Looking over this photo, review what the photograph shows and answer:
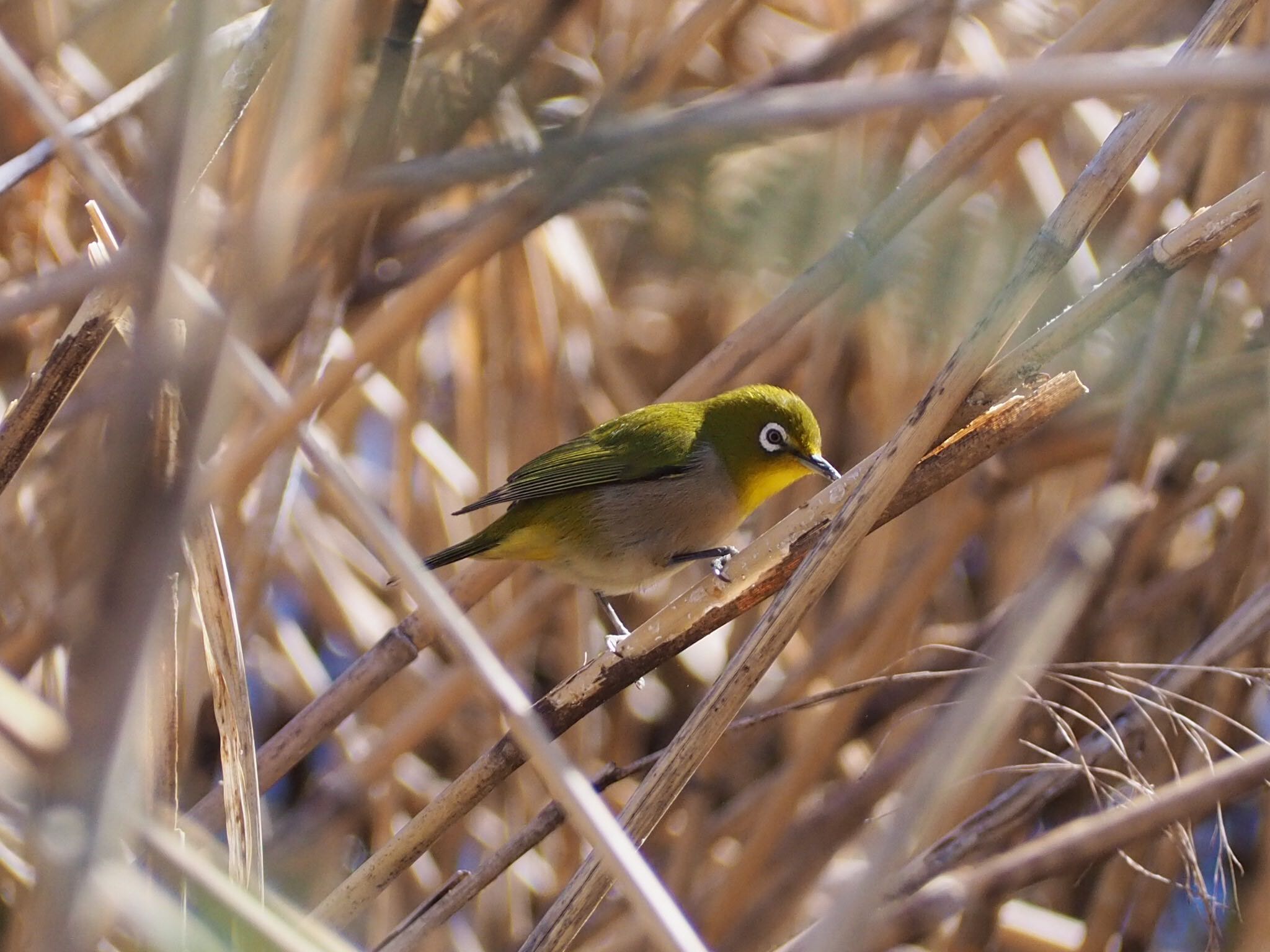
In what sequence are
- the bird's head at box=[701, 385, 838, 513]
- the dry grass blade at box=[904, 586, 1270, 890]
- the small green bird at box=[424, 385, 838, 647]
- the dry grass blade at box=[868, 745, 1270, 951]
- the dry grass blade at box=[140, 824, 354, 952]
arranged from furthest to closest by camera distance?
1. the bird's head at box=[701, 385, 838, 513]
2. the small green bird at box=[424, 385, 838, 647]
3. the dry grass blade at box=[904, 586, 1270, 890]
4. the dry grass blade at box=[868, 745, 1270, 951]
5. the dry grass blade at box=[140, 824, 354, 952]

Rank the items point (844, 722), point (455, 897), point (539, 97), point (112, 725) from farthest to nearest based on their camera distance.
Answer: point (539, 97), point (844, 722), point (455, 897), point (112, 725)

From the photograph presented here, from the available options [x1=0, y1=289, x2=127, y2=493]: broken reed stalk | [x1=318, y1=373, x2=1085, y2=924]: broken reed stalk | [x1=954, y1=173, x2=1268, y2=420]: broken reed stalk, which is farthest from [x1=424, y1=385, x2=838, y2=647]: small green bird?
[x1=0, y1=289, x2=127, y2=493]: broken reed stalk

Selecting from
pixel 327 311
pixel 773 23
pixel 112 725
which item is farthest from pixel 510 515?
pixel 773 23

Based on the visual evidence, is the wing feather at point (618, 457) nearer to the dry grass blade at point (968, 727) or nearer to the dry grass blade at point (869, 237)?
the dry grass blade at point (869, 237)

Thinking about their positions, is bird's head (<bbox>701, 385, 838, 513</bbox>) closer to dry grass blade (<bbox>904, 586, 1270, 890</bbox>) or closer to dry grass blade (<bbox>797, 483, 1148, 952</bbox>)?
dry grass blade (<bbox>904, 586, 1270, 890</bbox>)

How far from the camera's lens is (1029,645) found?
3.94ft

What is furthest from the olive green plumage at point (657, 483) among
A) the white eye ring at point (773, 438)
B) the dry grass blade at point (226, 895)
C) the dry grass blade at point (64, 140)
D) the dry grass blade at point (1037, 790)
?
the dry grass blade at point (226, 895)

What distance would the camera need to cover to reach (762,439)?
2.98 meters

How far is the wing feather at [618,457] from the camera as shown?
2.83m

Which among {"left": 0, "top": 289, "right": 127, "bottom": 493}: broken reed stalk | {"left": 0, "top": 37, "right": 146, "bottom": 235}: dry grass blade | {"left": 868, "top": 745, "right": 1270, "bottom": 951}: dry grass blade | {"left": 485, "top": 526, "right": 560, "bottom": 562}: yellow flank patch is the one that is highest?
{"left": 0, "top": 37, "right": 146, "bottom": 235}: dry grass blade

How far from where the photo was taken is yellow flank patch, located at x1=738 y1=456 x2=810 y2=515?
2975 mm

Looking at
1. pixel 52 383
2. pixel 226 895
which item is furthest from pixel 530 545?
pixel 226 895

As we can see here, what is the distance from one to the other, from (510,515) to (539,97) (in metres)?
1.64

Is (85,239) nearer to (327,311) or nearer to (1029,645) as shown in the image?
(327,311)
